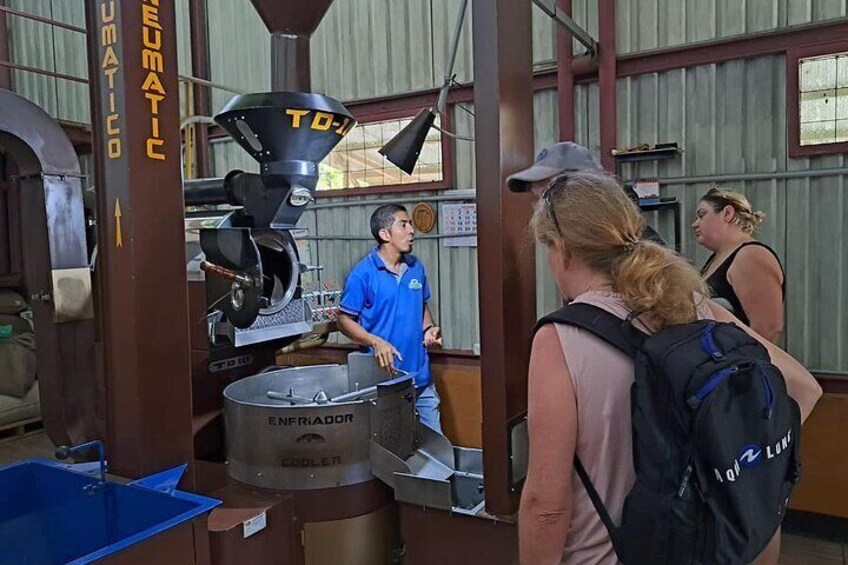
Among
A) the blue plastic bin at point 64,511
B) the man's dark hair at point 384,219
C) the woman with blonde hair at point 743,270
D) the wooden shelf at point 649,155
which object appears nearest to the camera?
the blue plastic bin at point 64,511

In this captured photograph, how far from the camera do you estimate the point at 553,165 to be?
1.77m

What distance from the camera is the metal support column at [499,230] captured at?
6.50 ft

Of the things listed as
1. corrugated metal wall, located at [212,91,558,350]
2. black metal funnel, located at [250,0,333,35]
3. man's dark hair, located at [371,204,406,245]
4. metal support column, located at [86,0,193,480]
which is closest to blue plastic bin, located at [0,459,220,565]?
metal support column, located at [86,0,193,480]

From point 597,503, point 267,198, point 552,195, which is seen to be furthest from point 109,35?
point 597,503

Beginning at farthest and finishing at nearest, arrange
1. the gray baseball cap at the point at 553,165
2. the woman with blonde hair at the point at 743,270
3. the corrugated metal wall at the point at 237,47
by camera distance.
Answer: the corrugated metal wall at the point at 237,47 < the woman with blonde hair at the point at 743,270 < the gray baseball cap at the point at 553,165

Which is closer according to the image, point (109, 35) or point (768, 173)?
point (109, 35)

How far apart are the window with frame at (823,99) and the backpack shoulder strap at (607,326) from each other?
2.94 metres

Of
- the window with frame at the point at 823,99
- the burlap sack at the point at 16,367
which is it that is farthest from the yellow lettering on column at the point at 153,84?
the burlap sack at the point at 16,367

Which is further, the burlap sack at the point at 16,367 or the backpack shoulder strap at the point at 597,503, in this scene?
the burlap sack at the point at 16,367

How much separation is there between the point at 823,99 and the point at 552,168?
8.17 feet

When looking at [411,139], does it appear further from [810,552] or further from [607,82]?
[810,552]

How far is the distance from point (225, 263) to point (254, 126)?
1.53ft

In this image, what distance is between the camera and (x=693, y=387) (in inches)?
39.4

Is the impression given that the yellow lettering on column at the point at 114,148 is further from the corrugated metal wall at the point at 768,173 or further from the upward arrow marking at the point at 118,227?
the corrugated metal wall at the point at 768,173
